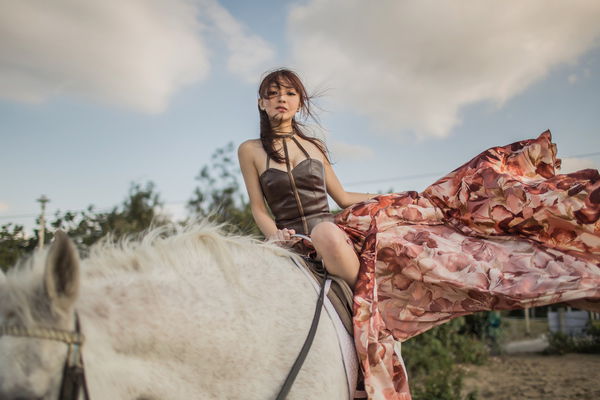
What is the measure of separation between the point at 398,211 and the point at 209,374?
1.30 metres

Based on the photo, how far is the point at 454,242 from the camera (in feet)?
7.30

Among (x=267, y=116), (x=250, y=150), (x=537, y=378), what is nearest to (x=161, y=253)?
(x=250, y=150)

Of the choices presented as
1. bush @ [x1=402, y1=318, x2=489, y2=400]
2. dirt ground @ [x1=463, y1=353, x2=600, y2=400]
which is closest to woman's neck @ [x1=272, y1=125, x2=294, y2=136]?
bush @ [x1=402, y1=318, x2=489, y2=400]

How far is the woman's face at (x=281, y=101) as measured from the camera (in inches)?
109

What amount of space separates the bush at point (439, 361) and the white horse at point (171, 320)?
5.73 m

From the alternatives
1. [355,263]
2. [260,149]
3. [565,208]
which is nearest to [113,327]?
[355,263]

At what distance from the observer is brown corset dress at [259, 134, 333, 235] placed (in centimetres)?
257

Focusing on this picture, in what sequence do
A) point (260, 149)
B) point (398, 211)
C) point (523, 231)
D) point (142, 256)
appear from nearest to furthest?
point (142, 256)
point (523, 231)
point (398, 211)
point (260, 149)

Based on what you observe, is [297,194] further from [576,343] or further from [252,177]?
[576,343]

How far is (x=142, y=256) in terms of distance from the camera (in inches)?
67.9

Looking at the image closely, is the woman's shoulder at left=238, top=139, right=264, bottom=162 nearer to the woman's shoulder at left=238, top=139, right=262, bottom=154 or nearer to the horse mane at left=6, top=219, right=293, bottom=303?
the woman's shoulder at left=238, top=139, right=262, bottom=154

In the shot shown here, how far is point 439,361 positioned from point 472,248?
6.95m

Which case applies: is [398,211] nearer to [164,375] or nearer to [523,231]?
[523,231]

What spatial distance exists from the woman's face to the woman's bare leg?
1.01 meters
